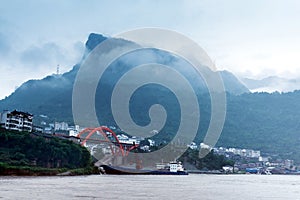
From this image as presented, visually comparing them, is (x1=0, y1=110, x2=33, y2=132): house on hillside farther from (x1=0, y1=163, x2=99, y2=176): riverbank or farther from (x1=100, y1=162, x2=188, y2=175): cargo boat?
(x1=0, y1=163, x2=99, y2=176): riverbank

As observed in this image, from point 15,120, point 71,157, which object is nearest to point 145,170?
point 71,157

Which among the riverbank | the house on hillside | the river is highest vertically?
the house on hillside

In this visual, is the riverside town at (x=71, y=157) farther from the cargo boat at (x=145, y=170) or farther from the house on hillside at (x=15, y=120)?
the cargo boat at (x=145, y=170)

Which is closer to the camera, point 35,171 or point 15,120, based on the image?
point 35,171

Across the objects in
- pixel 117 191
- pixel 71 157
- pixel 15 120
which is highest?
pixel 15 120

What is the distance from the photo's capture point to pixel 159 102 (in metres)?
84.7

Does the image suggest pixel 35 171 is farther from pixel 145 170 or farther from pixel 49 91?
pixel 49 91

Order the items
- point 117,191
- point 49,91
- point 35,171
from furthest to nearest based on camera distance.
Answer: point 49,91 → point 35,171 → point 117,191

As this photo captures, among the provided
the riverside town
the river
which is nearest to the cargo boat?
the riverside town

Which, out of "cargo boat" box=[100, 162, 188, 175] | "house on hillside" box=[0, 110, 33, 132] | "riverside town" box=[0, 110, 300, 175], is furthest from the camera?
"cargo boat" box=[100, 162, 188, 175]

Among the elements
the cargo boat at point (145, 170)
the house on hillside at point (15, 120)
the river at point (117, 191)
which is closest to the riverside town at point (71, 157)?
the house on hillside at point (15, 120)

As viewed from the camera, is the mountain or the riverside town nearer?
the riverside town

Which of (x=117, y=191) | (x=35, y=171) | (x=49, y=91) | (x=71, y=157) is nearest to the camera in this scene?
(x=117, y=191)

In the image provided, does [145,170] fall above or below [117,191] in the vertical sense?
above
